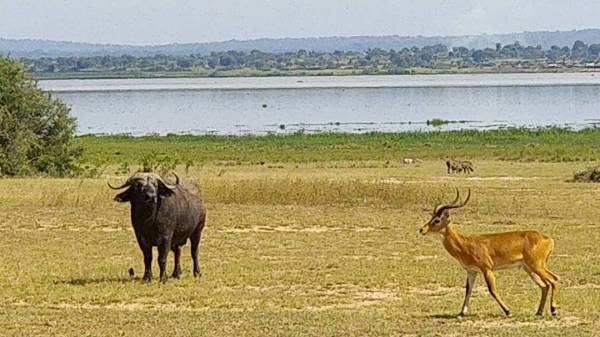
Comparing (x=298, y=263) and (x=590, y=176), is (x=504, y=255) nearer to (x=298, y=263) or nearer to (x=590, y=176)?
(x=298, y=263)

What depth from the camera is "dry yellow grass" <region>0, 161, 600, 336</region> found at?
563 inches

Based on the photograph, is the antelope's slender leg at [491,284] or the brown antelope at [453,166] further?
the brown antelope at [453,166]

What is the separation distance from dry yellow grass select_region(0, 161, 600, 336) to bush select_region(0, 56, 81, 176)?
5.83 m

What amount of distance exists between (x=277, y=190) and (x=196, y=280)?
13295 mm

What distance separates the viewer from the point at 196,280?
18719 millimetres

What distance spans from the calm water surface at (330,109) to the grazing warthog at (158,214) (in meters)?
69.4

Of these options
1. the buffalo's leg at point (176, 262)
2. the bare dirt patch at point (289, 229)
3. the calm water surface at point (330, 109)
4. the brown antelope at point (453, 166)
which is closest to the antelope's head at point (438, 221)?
the buffalo's leg at point (176, 262)

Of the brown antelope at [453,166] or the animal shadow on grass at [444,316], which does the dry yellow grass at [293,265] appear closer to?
the animal shadow on grass at [444,316]

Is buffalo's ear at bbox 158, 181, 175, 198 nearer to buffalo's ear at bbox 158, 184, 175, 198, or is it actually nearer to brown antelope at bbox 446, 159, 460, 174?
buffalo's ear at bbox 158, 184, 175, 198

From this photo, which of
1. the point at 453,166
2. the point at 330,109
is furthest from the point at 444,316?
the point at 330,109

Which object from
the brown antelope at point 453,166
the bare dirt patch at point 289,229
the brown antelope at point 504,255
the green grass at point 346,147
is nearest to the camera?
the brown antelope at point 504,255

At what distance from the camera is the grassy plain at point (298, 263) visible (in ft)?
46.9

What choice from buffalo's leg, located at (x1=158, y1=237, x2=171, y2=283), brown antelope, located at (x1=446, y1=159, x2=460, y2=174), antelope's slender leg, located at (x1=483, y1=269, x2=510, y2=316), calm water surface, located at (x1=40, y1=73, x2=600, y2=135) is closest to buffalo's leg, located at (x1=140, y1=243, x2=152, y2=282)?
buffalo's leg, located at (x1=158, y1=237, x2=171, y2=283)

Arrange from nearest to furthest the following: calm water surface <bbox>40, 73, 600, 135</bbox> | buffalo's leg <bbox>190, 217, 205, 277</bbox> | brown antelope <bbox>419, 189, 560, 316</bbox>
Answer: brown antelope <bbox>419, 189, 560, 316</bbox>, buffalo's leg <bbox>190, 217, 205, 277</bbox>, calm water surface <bbox>40, 73, 600, 135</bbox>
